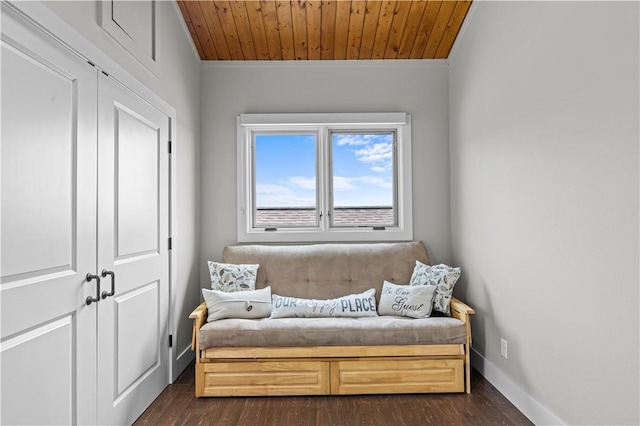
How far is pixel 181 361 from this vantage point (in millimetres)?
3141

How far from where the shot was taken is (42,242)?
1.62 meters

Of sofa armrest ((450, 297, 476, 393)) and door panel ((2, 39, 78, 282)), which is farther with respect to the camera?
sofa armrest ((450, 297, 476, 393))

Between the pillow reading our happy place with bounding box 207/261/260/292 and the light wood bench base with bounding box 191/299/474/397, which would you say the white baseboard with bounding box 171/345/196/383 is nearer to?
the light wood bench base with bounding box 191/299/474/397

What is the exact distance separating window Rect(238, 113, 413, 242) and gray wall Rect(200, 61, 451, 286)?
0.57 feet

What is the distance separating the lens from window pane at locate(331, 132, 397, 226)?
380 centimetres

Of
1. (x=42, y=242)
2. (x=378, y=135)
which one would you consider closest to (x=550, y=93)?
(x=378, y=135)

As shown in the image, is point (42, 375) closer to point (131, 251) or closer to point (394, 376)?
point (131, 251)

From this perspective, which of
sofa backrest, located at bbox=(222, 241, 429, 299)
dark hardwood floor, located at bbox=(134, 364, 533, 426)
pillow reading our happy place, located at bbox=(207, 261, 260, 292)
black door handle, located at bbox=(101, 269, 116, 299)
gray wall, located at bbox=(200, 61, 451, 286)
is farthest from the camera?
gray wall, located at bbox=(200, 61, 451, 286)

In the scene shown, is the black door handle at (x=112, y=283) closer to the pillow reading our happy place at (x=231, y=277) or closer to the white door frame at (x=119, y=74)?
the white door frame at (x=119, y=74)

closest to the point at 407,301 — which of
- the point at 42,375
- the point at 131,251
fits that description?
the point at 131,251

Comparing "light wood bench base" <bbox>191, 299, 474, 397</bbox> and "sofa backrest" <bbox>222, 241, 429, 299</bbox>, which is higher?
"sofa backrest" <bbox>222, 241, 429, 299</bbox>

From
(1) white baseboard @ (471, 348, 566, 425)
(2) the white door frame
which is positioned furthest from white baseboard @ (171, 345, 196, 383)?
(1) white baseboard @ (471, 348, 566, 425)

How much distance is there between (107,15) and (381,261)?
2572 millimetres

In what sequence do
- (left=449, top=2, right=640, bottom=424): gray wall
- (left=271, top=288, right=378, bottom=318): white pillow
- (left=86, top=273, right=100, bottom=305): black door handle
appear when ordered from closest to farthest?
(left=449, top=2, right=640, bottom=424): gray wall → (left=86, top=273, right=100, bottom=305): black door handle → (left=271, top=288, right=378, bottom=318): white pillow
